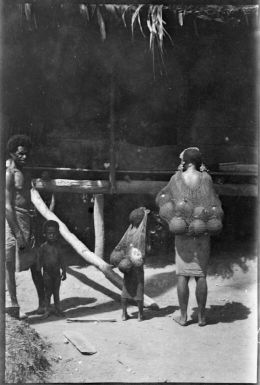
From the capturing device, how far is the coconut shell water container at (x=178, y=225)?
6023mm

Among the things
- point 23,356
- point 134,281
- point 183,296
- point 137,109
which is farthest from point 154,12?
point 23,356

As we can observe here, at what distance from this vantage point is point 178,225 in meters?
6.02

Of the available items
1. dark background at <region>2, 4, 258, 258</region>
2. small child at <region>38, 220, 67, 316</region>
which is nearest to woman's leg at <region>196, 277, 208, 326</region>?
small child at <region>38, 220, 67, 316</region>

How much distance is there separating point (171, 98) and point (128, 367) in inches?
203

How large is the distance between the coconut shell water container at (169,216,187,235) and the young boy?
16.6 inches

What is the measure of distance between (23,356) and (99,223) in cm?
374

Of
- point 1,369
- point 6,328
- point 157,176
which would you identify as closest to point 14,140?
point 6,328

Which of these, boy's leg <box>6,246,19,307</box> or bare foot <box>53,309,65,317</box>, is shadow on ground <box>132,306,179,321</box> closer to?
bare foot <box>53,309,65,317</box>

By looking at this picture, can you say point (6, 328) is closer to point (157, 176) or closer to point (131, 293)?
point (131, 293)

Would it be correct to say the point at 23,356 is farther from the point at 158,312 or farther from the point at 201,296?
the point at 158,312

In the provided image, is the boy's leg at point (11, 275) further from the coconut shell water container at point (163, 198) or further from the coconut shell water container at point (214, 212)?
the coconut shell water container at point (214, 212)

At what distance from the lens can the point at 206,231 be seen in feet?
19.8

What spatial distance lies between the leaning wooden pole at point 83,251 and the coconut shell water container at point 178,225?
1265mm

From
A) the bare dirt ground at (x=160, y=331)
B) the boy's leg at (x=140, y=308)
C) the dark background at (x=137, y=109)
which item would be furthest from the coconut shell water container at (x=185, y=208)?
the dark background at (x=137, y=109)
